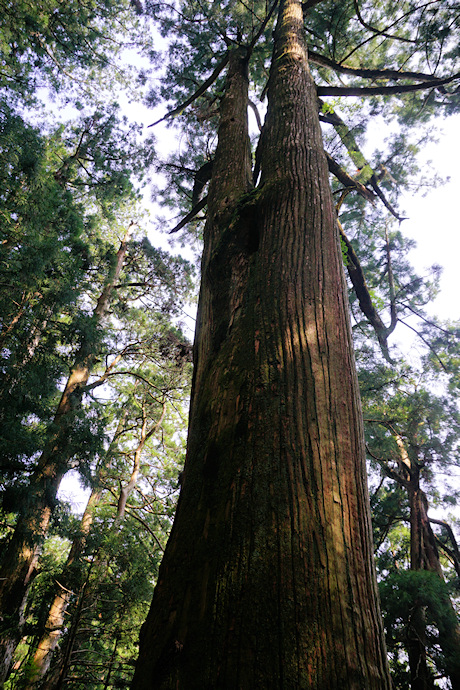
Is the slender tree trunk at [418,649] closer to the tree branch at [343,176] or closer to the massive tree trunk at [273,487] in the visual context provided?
the massive tree trunk at [273,487]

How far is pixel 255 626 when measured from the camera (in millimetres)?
742

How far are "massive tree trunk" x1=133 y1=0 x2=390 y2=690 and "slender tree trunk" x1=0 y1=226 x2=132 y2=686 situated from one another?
523 cm

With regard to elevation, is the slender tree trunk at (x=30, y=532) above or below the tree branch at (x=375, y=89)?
below

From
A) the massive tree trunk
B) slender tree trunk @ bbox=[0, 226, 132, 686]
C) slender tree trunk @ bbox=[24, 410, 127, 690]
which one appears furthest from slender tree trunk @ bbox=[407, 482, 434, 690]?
slender tree trunk @ bbox=[0, 226, 132, 686]

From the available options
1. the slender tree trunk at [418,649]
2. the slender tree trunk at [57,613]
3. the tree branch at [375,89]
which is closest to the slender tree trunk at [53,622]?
the slender tree trunk at [57,613]

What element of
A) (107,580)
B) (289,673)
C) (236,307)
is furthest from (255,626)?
(107,580)

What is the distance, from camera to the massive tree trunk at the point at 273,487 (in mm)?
738

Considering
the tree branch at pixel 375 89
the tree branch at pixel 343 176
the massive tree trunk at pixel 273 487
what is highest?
the tree branch at pixel 375 89

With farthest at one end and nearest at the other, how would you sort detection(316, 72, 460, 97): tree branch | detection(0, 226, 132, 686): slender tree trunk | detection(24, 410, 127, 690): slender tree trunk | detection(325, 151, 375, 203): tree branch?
detection(24, 410, 127, 690): slender tree trunk → detection(0, 226, 132, 686): slender tree trunk → detection(325, 151, 375, 203): tree branch → detection(316, 72, 460, 97): tree branch

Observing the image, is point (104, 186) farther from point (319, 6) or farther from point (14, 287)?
point (319, 6)

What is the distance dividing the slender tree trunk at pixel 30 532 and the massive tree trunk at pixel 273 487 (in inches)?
206

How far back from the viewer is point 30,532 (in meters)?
5.21

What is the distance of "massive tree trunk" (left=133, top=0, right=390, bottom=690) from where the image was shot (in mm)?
738

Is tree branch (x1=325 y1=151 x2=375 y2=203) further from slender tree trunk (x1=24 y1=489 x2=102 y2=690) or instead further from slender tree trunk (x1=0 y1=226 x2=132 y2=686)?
slender tree trunk (x1=24 y1=489 x2=102 y2=690)
